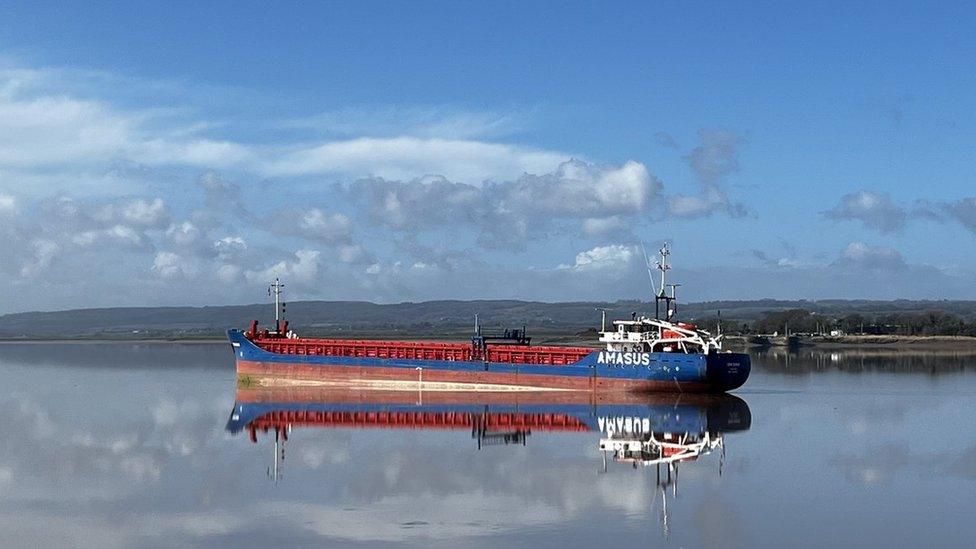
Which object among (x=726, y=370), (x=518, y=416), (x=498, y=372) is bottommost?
(x=518, y=416)

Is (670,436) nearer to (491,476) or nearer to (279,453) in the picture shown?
(491,476)

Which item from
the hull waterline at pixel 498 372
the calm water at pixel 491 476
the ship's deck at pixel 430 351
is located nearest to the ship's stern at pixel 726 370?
the hull waterline at pixel 498 372

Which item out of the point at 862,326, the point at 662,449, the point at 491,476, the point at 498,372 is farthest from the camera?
the point at 862,326

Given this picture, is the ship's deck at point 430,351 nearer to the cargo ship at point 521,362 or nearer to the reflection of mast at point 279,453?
the cargo ship at point 521,362

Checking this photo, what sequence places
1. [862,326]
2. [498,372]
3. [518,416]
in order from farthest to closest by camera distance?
[862,326] → [498,372] → [518,416]

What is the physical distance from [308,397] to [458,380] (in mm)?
6349

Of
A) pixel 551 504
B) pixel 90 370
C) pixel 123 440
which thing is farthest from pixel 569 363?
pixel 90 370

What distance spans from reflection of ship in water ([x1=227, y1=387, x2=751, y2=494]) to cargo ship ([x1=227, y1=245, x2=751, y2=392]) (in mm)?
768

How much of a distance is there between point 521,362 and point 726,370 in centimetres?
874

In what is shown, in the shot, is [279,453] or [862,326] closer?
[279,453]

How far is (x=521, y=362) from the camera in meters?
49.3

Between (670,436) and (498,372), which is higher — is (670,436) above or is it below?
below

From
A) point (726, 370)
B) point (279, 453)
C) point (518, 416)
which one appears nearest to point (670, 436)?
point (518, 416)

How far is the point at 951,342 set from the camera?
4483 inches
